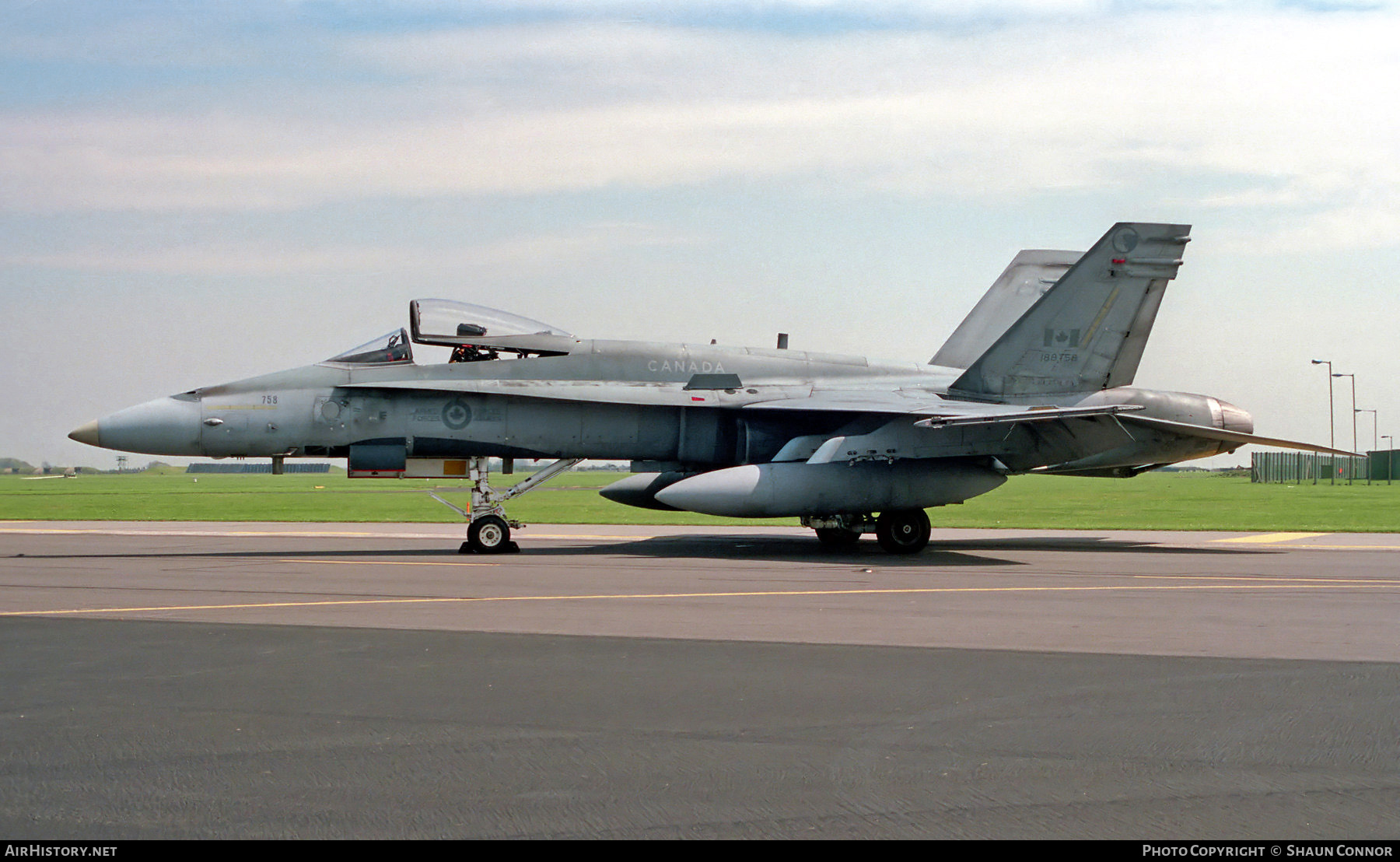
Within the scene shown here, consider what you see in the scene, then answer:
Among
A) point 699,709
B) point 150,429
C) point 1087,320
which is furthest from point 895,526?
point 699,709

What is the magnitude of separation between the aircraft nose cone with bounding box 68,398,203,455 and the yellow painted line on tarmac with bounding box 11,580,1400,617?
6.86m

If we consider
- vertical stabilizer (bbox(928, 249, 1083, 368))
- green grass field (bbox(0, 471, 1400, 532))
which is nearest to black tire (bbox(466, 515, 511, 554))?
green grass field (bbox(0, 471, 1400, 532))

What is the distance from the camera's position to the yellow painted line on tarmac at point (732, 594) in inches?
435

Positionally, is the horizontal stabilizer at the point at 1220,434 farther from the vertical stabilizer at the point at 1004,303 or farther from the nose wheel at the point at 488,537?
the nose wheel at the point at 488,537

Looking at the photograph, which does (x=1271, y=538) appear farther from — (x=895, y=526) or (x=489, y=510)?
(x=489, y=510)

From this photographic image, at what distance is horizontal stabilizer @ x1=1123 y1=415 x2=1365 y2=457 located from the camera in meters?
19.2

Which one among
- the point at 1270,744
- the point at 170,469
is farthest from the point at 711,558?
the point at 170,469

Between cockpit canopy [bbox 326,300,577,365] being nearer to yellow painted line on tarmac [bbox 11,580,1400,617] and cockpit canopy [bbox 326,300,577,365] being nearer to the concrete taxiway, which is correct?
the concrete taxiway

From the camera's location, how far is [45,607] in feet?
36.5

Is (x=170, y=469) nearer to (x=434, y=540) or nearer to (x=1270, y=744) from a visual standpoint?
(x=434, y=540)

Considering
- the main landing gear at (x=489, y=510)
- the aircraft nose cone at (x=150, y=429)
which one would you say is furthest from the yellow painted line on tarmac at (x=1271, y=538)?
the aircraft nose cone at (x=150, y=429)

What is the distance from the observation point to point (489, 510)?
61.7 ft

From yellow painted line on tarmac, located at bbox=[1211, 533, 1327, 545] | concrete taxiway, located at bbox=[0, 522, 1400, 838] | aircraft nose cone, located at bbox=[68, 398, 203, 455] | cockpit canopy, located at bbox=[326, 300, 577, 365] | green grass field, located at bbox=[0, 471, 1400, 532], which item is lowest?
green grass field, located at bbox=[0, 471, 1400, 532]

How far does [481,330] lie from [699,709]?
13321 mm
